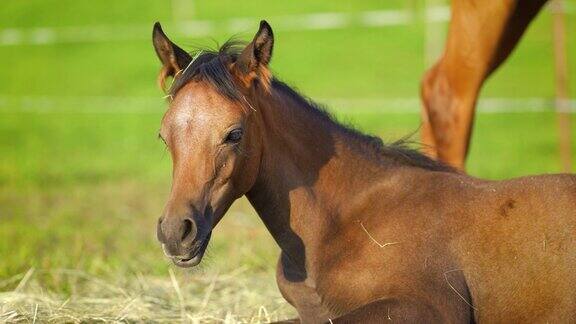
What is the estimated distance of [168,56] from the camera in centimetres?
445

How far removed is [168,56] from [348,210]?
1.11 metres

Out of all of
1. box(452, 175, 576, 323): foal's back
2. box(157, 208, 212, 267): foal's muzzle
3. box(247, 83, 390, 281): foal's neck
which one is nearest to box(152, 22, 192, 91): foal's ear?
box(247, 83, 390, 281): foal's neck

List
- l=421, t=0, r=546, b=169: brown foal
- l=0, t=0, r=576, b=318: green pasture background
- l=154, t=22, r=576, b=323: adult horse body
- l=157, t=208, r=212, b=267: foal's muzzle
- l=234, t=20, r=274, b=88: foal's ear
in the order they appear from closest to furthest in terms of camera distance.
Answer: l=157, t=208, r=212, b=267: foal's muzzle → l=154, t=22, r=576, b=323: adult horse body → l=234, t=20, r=274, b=88: foal's ear → l=421, t=0, r=546, b=169: brown foal → l=0, t=0, r=576, b=318: green pasture background

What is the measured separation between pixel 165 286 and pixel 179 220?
89.0 inches

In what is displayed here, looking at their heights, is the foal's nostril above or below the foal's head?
below

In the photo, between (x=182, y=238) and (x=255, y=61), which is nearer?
(x=182, y=238)

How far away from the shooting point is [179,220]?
3.95 metres

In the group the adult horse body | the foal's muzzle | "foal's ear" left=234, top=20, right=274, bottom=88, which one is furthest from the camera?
"foal's ear" left=234, top=20, right=274, bottom=88

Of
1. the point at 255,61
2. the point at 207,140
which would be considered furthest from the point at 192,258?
the point at 255,61

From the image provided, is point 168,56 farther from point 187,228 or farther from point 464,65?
point 464,65

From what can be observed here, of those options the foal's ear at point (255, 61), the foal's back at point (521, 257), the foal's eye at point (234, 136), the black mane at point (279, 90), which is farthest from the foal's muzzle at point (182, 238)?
the foal's back at point (521, 257)

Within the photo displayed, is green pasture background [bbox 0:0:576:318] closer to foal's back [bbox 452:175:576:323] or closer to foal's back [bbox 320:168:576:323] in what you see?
foal's back [bbox 320:168:576:323]

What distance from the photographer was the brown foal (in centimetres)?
623

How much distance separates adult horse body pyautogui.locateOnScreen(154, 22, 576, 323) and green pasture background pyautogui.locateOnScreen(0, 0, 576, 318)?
0.47 meters
